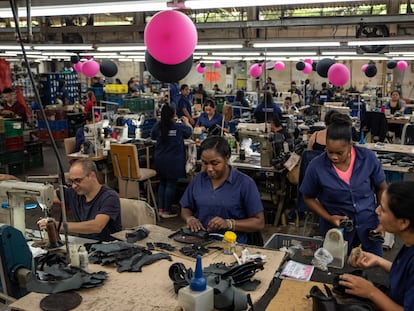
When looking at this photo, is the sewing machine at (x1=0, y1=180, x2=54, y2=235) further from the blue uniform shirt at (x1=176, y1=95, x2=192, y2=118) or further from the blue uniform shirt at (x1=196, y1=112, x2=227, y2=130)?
the blue uniform shirt at (x1=176, y1=95, x2=192, y2=118)

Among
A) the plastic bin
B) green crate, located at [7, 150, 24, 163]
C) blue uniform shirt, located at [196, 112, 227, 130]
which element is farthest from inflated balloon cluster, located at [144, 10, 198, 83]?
green crate, located at [7, 150, 24, 163]

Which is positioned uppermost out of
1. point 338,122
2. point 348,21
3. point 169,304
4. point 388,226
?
point 348,21

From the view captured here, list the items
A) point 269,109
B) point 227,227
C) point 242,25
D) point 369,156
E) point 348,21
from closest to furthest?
point 227,227 < point 369,156 < point 348,21 < point 242,25 < point 269,109

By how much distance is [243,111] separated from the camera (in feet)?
36.7

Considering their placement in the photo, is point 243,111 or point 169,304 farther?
point 243,111

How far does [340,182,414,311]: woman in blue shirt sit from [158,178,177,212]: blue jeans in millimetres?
4339

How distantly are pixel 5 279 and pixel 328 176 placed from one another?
192 centimetres

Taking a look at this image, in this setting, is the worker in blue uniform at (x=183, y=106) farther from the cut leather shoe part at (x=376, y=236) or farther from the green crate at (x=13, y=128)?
the cut leather shoe part at (x=376, y=236)

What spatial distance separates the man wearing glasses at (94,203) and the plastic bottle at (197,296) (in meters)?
1.35

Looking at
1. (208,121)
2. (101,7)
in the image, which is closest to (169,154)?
(208,121)

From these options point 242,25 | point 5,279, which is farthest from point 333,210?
point 242,25

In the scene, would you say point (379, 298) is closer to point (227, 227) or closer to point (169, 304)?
point (169, 304)

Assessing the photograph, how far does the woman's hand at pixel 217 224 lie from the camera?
8.82ft

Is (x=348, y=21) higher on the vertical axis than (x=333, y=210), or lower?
higher
